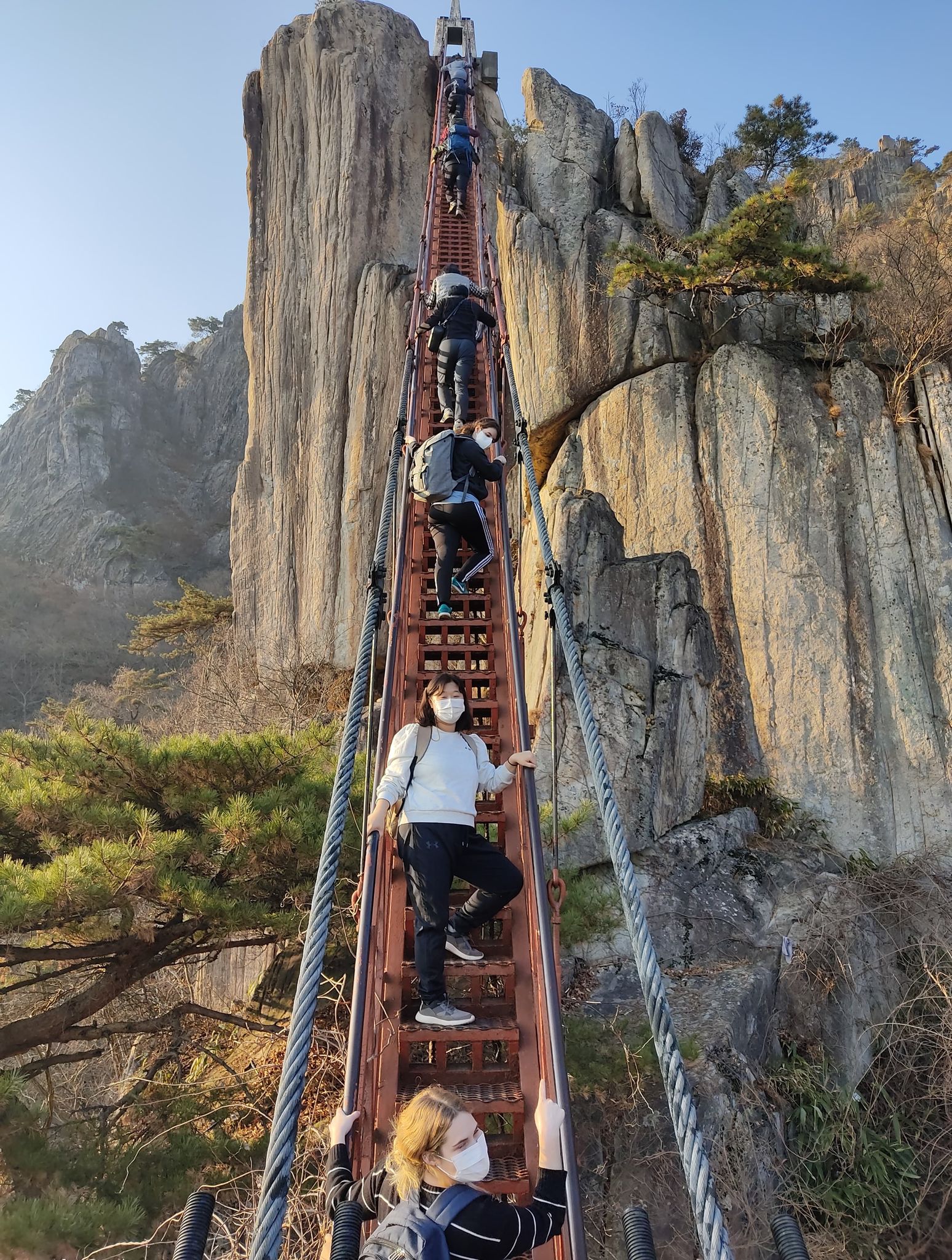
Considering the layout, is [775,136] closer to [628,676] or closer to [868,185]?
[868,185]

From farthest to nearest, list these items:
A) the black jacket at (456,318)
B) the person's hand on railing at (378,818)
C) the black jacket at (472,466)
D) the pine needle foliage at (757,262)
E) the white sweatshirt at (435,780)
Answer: the pine needle foliage at (757,262)
the black jacket at (456,318)
the black jacket at (472,466)
the white sweatshirt at (435,780)
the person's hand on railing at (378,818)

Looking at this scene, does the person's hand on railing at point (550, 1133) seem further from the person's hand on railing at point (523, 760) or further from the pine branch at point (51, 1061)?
the pine branch at point (51, 1061)

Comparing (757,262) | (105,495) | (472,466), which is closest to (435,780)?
(472,466)

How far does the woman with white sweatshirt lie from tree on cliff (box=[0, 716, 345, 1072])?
1964 millimetres

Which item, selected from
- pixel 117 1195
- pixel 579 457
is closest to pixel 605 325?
pixel 579 457

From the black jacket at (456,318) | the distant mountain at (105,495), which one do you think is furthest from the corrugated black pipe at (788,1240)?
the distant mountain at (105,495)

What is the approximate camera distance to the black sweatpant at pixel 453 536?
16.1 ft

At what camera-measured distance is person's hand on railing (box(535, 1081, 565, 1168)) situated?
2127 millimetres

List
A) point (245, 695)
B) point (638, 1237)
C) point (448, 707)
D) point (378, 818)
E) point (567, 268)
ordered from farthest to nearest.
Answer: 1. point (245, 695)
2. point (567, 268)
3. point (448, 707)
4. point (378, 818)
5. point (638, 1237)

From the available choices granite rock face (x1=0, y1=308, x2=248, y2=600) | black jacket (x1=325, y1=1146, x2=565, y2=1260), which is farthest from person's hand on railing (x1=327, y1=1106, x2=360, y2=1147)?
granite rock face (x1=0, y1=308, x2=248, y2=600)

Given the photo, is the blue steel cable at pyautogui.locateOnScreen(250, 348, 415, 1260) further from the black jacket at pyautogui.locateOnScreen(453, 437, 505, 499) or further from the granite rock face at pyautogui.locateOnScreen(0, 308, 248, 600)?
the granite rock face at pyautogui.locateOnScreen(0, 308, 248, 600)

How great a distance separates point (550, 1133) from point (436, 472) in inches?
149

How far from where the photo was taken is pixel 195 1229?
1710 mm

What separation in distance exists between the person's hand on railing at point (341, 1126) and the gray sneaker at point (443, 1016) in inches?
23.7
